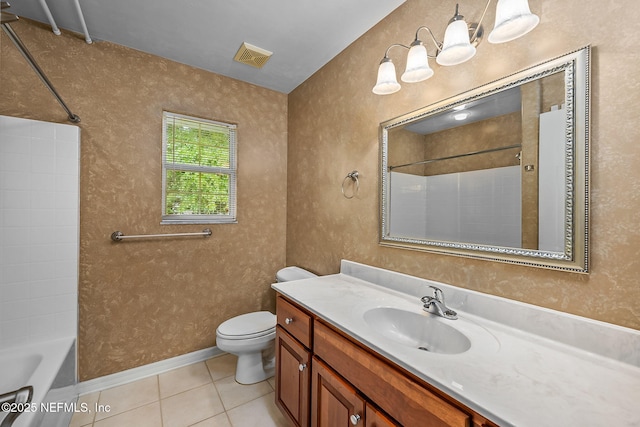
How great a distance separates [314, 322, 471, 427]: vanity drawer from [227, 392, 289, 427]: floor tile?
0.80 m

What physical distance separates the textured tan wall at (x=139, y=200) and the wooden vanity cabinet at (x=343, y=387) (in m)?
1.02

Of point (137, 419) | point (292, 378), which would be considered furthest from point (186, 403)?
point (292, 378)

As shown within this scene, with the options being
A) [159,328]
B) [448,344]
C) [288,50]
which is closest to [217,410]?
[159,328]

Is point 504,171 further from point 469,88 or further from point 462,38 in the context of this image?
point 462,38

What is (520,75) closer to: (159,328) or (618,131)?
(618,131)

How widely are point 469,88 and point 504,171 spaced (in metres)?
0.43

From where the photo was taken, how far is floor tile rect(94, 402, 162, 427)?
1563 mm

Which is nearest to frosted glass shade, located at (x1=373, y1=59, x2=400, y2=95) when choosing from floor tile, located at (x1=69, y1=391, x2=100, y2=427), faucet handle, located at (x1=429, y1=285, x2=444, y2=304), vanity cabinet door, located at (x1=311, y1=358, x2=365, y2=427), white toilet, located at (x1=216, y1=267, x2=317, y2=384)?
faucet handle, located at (x1=429, y1=285, x2=444, y2=304)

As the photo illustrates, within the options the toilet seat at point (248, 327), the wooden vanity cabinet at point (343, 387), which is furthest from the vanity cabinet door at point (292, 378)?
the toilet seat at point (248, 327)

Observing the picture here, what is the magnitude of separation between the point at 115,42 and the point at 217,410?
2.64m

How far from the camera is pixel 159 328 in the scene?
2.09 m

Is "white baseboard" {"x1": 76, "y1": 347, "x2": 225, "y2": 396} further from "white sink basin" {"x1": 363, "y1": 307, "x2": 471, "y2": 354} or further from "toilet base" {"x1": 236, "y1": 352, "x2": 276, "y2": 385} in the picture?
"white sink basin" {"x1": 363, "y1": 307, "x2": 471, "y2": 354}

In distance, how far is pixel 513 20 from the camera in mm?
879

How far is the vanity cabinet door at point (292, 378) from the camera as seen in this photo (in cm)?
127
